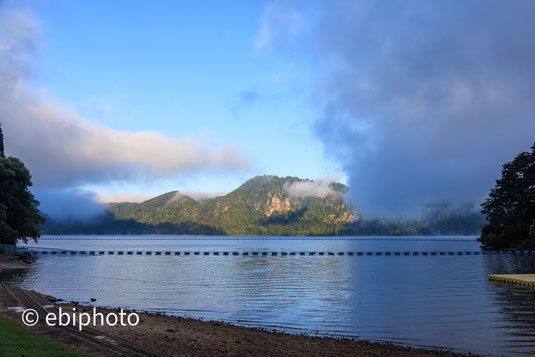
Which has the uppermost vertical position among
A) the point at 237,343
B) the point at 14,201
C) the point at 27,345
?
the point at 14,201

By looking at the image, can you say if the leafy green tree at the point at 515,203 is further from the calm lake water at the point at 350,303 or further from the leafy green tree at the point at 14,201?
the leafy green tree at the point at 14,201

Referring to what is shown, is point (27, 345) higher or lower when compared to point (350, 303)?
higher

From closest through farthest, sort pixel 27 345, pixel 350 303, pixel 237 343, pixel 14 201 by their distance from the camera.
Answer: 1. pixel 27 345
2. pixel 237 343
3. pixel 350 303
4. pixel 14 201

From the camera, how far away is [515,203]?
331 feet

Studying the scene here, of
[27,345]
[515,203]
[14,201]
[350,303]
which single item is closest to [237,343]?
[27,345]

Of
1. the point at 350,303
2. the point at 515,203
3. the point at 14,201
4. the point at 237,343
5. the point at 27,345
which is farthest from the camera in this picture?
the point at 515,203

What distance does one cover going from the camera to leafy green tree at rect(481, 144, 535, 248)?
91.6 m

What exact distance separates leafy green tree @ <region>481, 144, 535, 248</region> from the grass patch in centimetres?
9247

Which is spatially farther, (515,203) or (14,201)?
(515,203)

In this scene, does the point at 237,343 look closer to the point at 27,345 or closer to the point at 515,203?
the point at 27,345

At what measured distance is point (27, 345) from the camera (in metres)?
11.8

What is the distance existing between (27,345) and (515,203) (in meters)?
112

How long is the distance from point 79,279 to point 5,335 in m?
29.9

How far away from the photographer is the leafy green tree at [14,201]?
5988 cm
